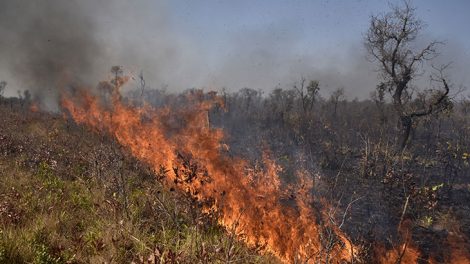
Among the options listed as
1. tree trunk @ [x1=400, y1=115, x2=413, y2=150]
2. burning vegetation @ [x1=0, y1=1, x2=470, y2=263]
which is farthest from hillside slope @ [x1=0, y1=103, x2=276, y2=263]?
tree trunk @ [x1=400, y1=115, x2=413, y2=150]

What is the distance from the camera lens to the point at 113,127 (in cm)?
1554

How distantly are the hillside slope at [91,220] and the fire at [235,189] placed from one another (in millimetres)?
552

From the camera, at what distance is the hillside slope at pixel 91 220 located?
5273 millimetres

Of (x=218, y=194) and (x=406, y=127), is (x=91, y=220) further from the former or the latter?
(x=406, y=127)

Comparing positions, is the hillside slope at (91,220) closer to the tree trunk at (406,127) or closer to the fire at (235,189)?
the fire at (235,189)

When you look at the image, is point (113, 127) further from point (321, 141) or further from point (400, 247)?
point (321, 141)

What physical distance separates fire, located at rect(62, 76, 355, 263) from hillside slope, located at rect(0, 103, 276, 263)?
1.81 feet

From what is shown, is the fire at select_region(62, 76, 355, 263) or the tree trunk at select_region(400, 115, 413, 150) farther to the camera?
the tree trunk at select_region(400, 115, 413, 150)

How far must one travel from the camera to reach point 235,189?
996 cm

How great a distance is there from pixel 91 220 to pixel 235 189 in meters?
3.90

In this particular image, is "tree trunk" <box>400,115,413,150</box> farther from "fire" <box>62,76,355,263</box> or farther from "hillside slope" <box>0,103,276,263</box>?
"hillside slope" <box>0,103,276,263</box>

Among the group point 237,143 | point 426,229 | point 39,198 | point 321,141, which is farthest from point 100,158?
point 321,141

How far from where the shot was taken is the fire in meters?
8.16

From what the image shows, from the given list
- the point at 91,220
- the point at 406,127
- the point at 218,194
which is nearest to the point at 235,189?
the point at 218,194
